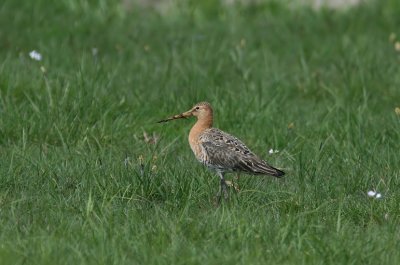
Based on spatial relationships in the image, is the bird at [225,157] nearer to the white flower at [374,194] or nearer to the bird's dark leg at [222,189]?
the bird's dark leg at [222,189]

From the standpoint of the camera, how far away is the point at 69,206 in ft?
20.0

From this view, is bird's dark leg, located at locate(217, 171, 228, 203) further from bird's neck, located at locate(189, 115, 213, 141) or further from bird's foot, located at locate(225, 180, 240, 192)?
bird's neck, located at locate(189, 115, 213, 141)

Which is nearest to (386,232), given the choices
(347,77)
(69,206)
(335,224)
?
(335,224)

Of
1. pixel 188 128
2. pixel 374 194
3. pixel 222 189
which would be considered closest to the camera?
pixel 374 194

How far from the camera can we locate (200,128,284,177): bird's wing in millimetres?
6438

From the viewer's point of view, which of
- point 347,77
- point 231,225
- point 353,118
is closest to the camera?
point 231,225

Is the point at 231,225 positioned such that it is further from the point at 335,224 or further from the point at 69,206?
the point at 69,206

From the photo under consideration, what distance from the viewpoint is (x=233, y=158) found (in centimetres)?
650

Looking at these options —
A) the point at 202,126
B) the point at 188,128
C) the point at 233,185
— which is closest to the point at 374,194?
the point at 233,185

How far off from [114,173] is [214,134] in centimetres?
68

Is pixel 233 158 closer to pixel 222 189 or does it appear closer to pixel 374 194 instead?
pixel 222 189

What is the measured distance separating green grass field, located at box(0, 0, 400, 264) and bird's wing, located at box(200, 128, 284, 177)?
152mm

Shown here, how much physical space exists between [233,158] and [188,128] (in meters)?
1.77

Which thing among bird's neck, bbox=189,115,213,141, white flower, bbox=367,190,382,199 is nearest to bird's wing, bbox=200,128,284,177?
bird's neck, bbox=189,115,213,141
